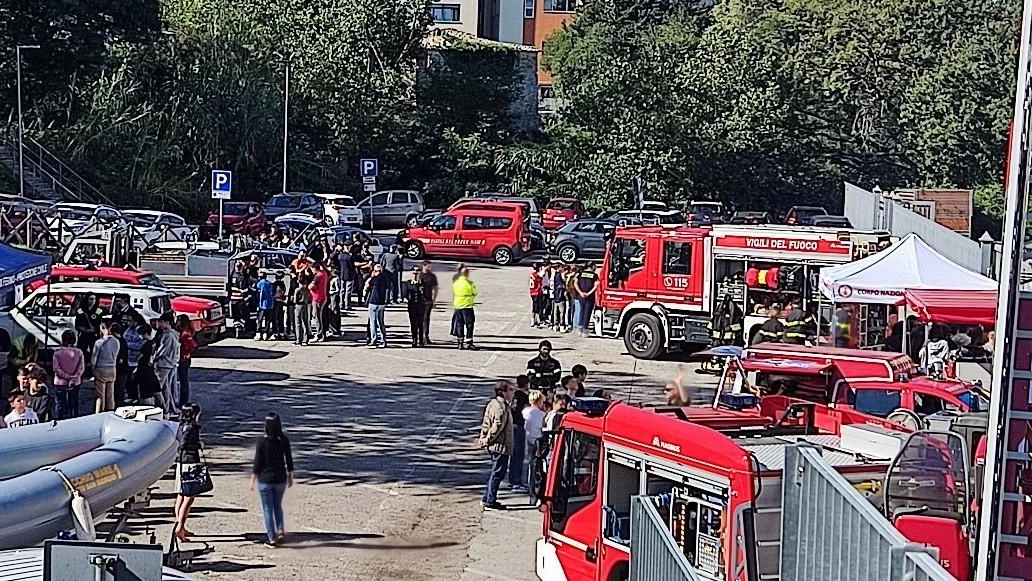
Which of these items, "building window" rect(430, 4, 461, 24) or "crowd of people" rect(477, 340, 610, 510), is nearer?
"crowd of people" rect(477, 340, 610, 510)

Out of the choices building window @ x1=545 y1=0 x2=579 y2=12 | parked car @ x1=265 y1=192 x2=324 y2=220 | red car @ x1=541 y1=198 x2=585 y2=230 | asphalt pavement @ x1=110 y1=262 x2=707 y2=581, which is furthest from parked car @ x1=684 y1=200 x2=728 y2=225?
building window @ x1=545 y1=0 x2=579 y2=12

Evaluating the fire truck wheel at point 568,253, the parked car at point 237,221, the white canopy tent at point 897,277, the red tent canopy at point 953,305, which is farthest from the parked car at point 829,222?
the red tent canopy at point 953,305

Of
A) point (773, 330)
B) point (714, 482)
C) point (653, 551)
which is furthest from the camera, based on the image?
point (773, 330)

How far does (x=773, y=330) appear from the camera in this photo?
2278 centimetres

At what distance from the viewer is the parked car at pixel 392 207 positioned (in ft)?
169

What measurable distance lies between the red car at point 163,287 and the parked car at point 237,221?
16.1 meters

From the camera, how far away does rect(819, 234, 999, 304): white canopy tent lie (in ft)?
67.0

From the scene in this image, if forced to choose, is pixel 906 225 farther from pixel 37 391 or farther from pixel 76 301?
pixel 37 391

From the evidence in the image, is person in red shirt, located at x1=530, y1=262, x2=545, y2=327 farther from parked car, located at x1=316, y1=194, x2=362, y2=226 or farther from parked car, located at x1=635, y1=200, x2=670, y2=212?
parked car, located at x1=635, y1=200, x2=670, y2=212

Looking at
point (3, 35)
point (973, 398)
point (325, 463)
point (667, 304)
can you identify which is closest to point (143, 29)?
point (3, 35)

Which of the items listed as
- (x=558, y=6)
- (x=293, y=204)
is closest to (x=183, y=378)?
(x=293, y=204)

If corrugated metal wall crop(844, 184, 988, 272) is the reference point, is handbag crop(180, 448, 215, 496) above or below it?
below

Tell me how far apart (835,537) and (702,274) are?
1972 cm

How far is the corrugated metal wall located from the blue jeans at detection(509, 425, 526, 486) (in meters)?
11.1
